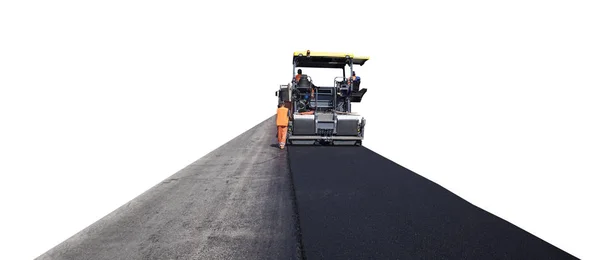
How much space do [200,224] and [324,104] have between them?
26.1 feet

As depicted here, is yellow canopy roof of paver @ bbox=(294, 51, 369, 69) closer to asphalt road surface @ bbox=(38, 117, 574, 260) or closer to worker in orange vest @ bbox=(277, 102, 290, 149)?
worker in orange vest @ bbox=(277, 102, 290, 149)

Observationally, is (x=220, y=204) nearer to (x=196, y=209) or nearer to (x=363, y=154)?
(x=196, y=209)

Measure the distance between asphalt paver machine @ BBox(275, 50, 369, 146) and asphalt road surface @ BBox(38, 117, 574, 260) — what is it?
3.74 m

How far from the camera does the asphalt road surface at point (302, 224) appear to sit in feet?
10.9

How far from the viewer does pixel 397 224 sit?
156 inches

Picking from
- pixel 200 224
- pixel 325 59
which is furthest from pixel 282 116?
pixel 200 224

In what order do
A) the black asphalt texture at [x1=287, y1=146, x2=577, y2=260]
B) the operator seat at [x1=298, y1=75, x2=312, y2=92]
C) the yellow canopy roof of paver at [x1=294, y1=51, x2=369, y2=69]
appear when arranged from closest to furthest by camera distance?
the black asphalt texture at [x1=287, y1=146, x2=577, y2=260] → the yellow canopy roof of paver at [x1=294, y1=51, x2=369, y2=69] → the operator seat at [x1=298, y1=75, x2=312, y2=92]

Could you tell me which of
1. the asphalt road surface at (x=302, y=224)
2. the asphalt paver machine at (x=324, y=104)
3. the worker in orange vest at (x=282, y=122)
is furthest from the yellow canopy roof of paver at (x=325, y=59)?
the asphalt road surface at (x=302, y=224)

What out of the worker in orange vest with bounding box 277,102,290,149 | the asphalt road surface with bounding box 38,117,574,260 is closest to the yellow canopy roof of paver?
A: the worker in orange vest with bounding box 277,102,290,149

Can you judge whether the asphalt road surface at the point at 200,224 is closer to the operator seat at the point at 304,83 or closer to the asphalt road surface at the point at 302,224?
the asphalt road surface at the point at 302,224

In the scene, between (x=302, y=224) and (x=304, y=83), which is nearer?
(x=302, y=224)

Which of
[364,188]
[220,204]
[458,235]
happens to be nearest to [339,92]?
[364,188]

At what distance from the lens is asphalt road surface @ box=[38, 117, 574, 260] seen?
3326 millimetres

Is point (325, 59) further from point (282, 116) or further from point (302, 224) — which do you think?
point (302, 224)
